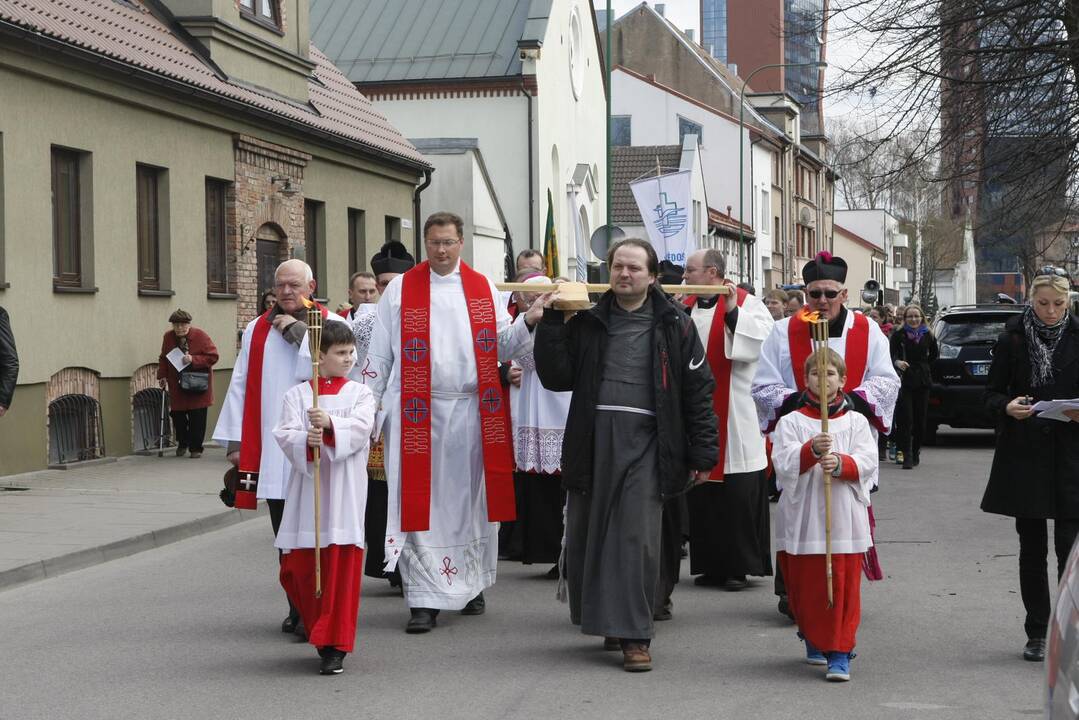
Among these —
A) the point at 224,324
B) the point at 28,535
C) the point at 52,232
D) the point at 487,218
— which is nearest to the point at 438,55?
the point at 487,218

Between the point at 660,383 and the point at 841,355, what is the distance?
1.47 m

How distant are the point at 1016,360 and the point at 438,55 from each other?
31656 millimetres

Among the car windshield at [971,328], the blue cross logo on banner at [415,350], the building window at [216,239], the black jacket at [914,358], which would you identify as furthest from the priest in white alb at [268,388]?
the car windshield at [971,328]

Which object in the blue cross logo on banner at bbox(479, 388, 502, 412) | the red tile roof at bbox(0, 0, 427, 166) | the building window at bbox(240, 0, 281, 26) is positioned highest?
the building window at bbox(240, 0, 281, 26)

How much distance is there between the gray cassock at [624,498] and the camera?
696cm

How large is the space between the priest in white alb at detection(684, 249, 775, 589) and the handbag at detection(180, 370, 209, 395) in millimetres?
9880

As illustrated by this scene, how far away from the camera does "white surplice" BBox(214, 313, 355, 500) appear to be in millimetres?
7836

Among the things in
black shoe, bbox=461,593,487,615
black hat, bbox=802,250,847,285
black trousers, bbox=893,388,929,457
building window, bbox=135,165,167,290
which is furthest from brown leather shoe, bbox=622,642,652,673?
building window, bbox=135,165,167,290

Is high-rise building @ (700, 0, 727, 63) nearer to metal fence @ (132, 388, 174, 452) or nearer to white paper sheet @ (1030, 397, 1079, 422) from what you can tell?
metal fence @ (132, 388, 174, 452)

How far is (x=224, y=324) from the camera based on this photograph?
20.4 meters

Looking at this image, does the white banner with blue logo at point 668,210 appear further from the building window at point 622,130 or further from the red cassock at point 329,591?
the building window at point 622,130

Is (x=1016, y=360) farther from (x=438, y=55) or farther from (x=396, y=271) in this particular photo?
(x=438, y=55)

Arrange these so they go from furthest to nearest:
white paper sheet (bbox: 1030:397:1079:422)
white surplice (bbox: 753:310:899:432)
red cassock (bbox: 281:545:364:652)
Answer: white surplice (bbox: 753:310:899:432) → red cassock (bbox: 281:545:364:652) → white paper sheet (bbox: 1030:397:1079:422)

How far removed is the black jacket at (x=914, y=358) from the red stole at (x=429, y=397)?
1057 centimetres
